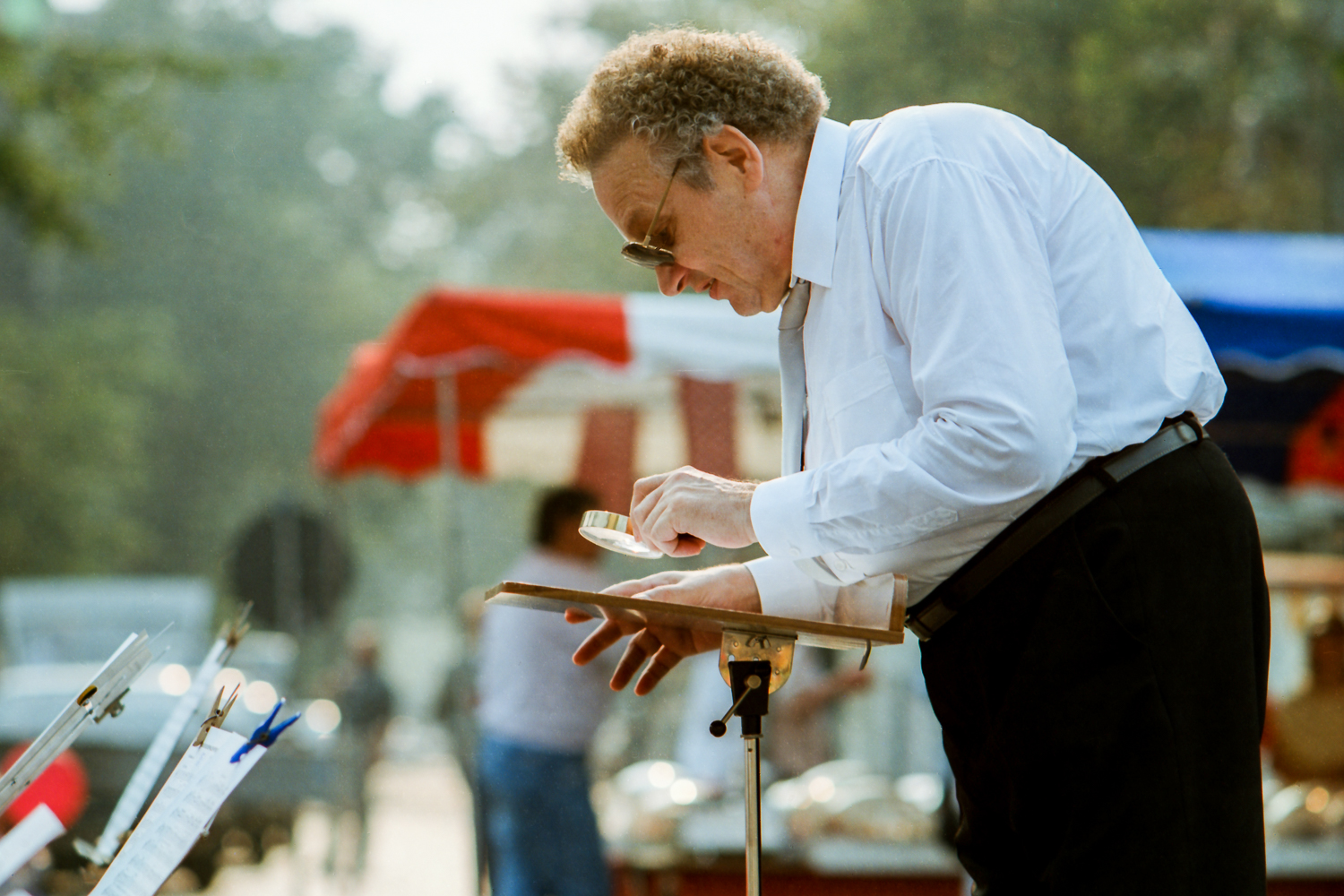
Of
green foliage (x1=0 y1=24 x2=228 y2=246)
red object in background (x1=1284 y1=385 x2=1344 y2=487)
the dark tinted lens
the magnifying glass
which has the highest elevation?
green foliage (x1=0 y1=24 x2=228 y2=246)

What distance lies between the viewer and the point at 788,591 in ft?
4.39

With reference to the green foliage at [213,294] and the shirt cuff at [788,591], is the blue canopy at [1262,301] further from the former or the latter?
the green foliage at [213,294]

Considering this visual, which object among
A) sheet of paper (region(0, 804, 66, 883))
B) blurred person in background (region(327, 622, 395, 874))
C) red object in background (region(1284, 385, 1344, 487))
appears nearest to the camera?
sheet of paper (region(0, 804, 66, 883))

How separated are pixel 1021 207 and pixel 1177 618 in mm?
373

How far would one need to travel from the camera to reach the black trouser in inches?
41.6

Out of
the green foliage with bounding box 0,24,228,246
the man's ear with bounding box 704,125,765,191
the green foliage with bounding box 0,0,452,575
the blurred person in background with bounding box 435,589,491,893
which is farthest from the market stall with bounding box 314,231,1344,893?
the green foliage with bounding box 0,0,452,575

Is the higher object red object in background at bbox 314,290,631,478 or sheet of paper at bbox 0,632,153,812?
red object in background at bbox 314,290,631,478

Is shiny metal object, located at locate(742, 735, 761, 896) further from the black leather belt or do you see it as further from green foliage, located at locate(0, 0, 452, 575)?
green foliage, located at locate(0, 0, 452, 575)

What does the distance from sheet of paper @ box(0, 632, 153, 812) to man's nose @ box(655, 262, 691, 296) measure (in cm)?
64

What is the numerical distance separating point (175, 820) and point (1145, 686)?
83 centimetres

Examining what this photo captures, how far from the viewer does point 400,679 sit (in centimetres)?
Result: 2709

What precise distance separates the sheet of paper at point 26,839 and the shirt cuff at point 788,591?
27.7 inches

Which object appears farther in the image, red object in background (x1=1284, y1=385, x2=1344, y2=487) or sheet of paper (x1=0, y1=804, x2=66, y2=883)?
red object in background (x1=1284, y1=385, x2=1344, y2=487)

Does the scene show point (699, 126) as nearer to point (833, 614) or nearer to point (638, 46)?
point (638, 46)
